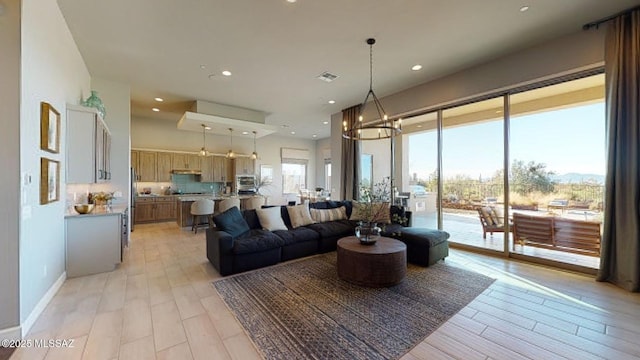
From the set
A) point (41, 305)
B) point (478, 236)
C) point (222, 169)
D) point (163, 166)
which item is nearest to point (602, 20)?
point (478, 236)

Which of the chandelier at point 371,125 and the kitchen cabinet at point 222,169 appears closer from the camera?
the chandelier at point 371,125

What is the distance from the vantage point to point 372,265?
317 cm

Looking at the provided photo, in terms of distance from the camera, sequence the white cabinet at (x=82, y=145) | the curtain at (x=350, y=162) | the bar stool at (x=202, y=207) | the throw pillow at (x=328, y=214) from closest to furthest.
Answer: the white cabinet at (x=82, y=145) → the throw pillow at (x=328, y=214) → the bar stool at (x=202, y=207) → the curtain at (x=350, y=162)

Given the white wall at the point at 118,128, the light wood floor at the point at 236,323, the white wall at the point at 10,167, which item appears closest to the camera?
the light wood floor at the point at 236,323

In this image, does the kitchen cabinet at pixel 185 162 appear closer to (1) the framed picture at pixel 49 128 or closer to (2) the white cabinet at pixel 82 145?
(2) the white cabinet at pixel 82 145

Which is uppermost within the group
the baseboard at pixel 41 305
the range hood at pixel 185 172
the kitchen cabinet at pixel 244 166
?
the kitchen cabinet at pixel 244 166

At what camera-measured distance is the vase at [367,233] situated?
3.60 metres

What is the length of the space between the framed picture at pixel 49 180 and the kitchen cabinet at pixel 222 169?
586 centimetres

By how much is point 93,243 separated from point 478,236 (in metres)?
6.64

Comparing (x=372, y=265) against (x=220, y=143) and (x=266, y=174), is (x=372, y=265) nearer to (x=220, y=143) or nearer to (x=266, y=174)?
(x=220, y=143)

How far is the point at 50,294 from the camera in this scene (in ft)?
9.41

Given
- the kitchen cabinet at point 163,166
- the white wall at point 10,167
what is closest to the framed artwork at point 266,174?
the kitchen cabinet at point 163,166

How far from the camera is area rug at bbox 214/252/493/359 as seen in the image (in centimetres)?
210

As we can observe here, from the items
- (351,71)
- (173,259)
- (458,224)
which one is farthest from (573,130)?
(173,259)
